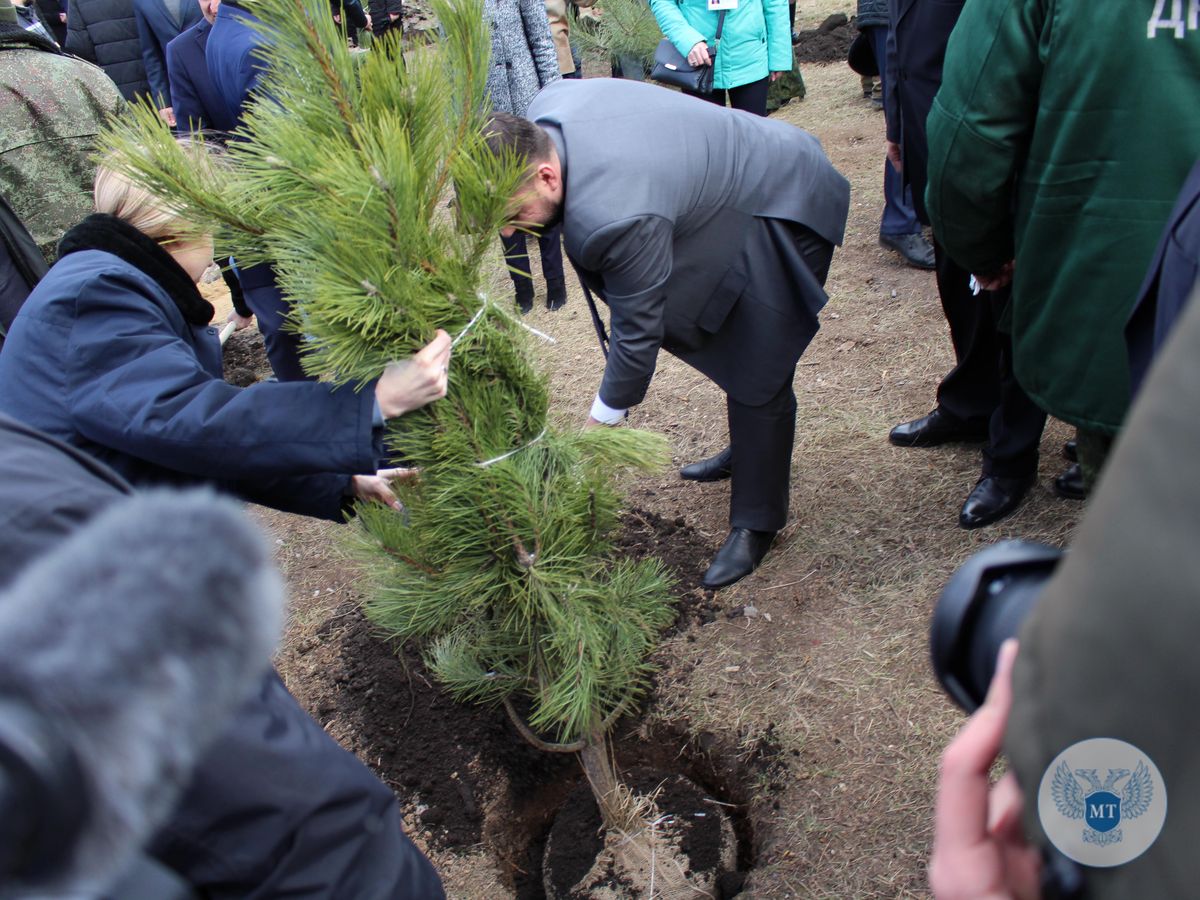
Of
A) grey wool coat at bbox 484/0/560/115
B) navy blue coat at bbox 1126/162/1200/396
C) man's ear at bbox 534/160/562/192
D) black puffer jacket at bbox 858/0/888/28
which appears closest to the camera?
navy blue coat at bbox 1126/162/1200/396

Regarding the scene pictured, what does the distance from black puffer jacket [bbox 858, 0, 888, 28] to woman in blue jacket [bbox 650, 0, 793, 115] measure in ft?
1.78

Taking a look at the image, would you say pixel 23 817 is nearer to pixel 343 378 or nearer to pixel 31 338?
pixel 343 378

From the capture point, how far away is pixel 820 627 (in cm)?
256

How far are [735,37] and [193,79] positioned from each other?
2.78 m

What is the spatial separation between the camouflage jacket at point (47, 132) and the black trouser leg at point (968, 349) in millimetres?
3005

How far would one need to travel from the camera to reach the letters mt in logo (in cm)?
46

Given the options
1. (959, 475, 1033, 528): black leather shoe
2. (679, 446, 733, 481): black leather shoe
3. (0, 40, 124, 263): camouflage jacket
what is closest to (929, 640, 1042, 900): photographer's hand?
(959, 475, 1033, 528): black leather shoe

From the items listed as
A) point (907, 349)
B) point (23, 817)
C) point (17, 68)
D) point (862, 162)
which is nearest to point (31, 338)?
point (23, 817)

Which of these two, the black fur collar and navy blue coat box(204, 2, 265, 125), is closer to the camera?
the black fur collar

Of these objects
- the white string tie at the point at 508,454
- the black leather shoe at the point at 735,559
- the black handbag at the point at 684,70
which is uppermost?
the white string tie at the point at 508,454

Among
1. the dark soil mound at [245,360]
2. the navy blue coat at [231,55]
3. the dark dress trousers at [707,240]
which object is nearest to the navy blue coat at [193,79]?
the navy blue coat at [231,55]

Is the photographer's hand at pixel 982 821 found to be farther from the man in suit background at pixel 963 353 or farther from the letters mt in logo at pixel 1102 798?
the man in suit background at pixel 963 353

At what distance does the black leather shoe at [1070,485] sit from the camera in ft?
8.93

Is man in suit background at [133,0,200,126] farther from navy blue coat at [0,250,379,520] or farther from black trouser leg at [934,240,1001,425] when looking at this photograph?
black trouser leg at [934,240,1001,425]
